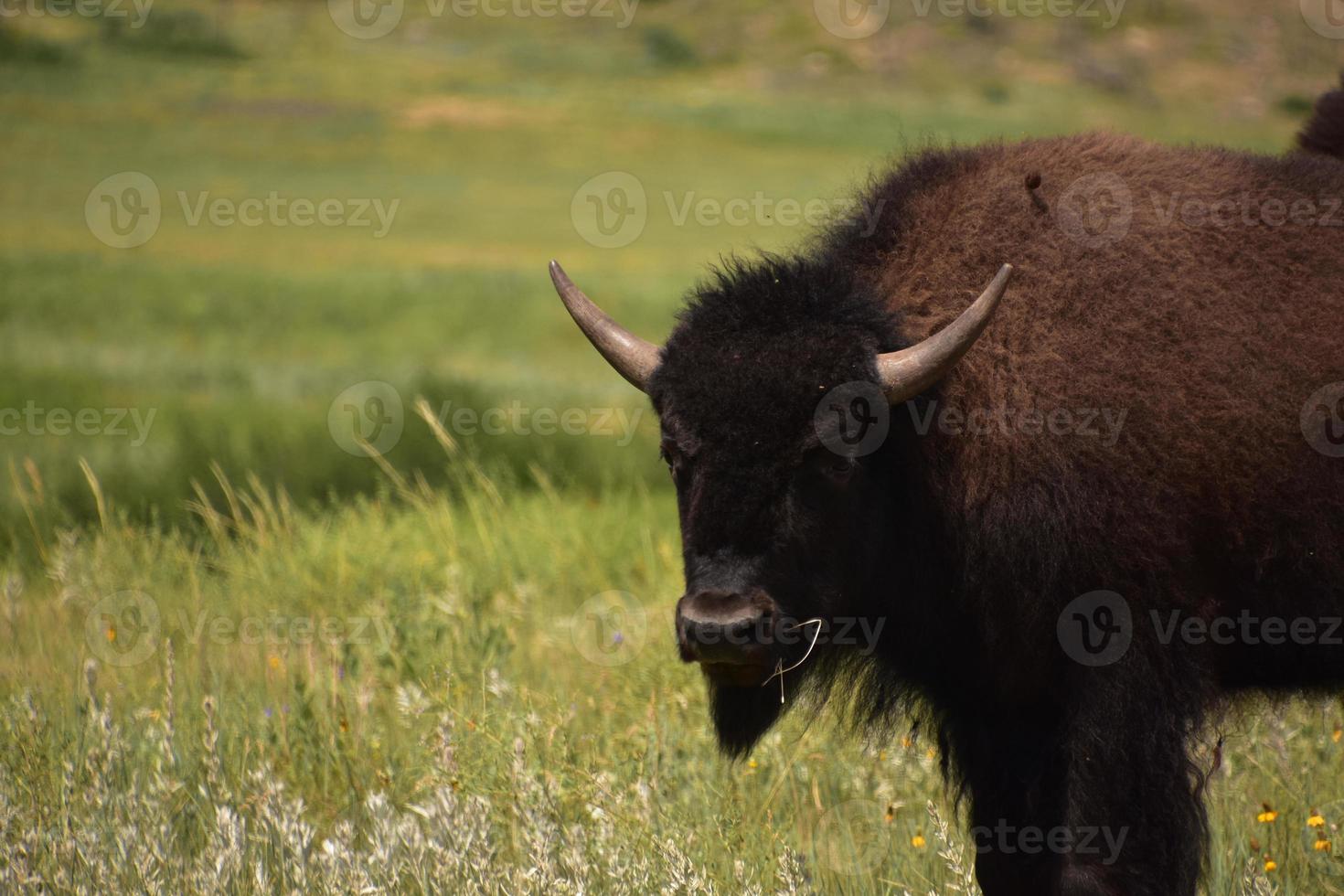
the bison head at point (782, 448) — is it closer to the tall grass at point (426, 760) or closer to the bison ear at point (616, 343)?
the bison ear at point (616, 343)

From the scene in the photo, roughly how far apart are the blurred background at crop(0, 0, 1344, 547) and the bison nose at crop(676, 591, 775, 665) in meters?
1.75

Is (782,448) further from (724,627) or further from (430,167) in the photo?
(430,167)

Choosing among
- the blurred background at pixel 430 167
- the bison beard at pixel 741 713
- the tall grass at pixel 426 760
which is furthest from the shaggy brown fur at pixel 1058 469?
the blurred background at pixel 430 167

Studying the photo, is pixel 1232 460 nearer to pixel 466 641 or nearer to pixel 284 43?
pixel 466 641

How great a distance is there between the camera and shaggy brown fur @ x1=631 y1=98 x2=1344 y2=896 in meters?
4.05

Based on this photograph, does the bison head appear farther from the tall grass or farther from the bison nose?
the tall grass

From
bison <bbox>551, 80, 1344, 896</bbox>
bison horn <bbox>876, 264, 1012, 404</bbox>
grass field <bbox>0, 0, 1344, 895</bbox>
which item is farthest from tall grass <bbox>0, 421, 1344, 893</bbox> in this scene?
bison horn <bbox>876, 264, 1012, 404</bbox>

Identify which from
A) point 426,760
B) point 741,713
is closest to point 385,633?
point 426,760

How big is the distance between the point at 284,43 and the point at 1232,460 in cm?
8400

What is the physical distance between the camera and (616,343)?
450cm

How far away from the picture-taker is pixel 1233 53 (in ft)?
234

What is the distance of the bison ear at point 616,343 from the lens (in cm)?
445

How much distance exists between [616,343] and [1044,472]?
4.17ft

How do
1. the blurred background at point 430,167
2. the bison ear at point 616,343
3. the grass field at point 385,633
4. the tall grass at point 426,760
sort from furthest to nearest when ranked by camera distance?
the blurred background at point 430,167, the grass field at point 385,633, the tall grass at point 426,760, the bison ear at point 616,343
